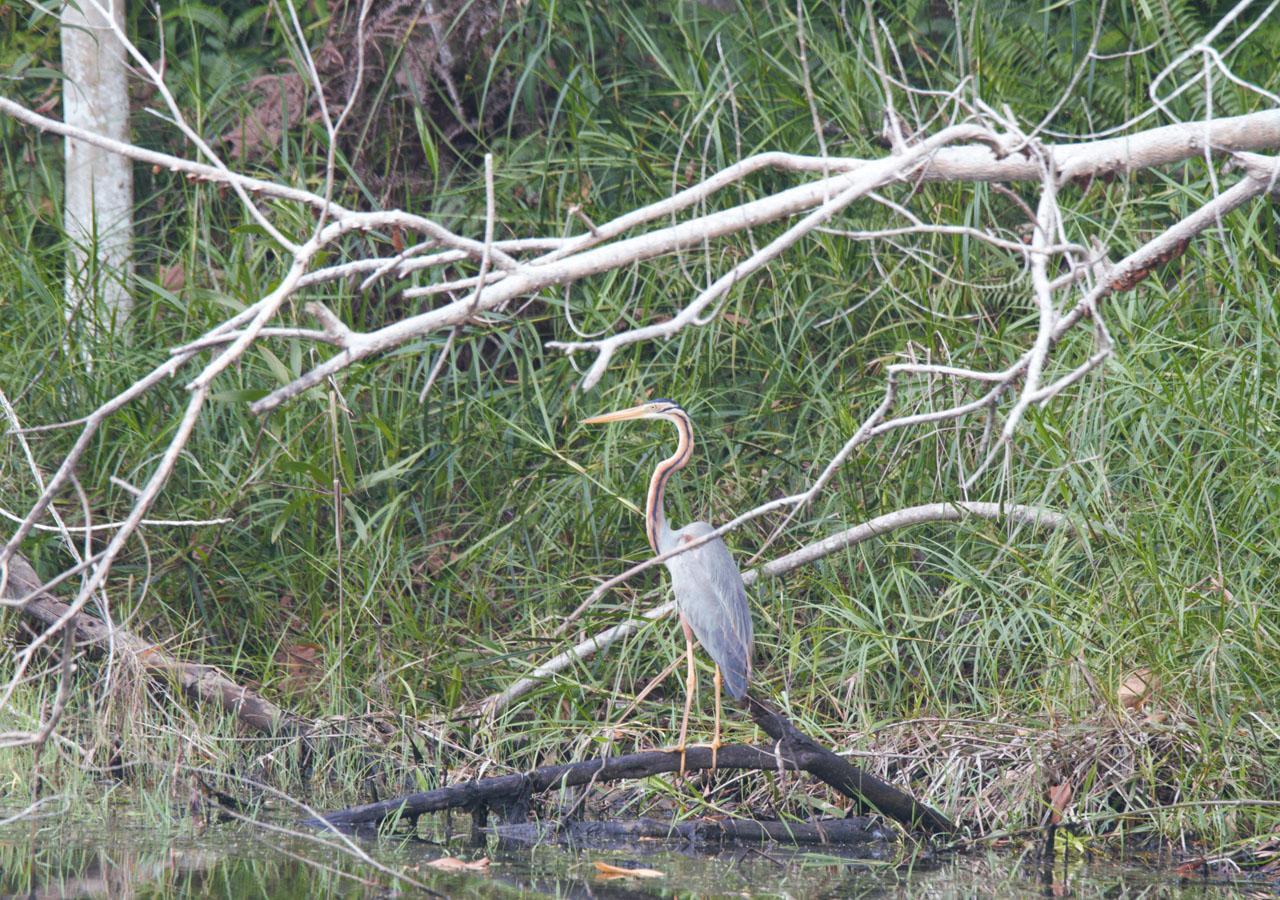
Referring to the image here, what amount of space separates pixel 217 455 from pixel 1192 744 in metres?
3.74

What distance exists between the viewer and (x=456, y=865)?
3740mm

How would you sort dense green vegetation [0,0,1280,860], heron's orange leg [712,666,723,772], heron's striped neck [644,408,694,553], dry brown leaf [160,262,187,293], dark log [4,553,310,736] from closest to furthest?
heron's orange leg [712,666,723,772] → dense green vegetation [0,0,1280,860] → heron's striped neck [644,408,694,553] → dark log [4,553,310,736] → dry brown leaf [160,262,187,293]

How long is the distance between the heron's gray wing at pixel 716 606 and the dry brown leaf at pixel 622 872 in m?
0.83

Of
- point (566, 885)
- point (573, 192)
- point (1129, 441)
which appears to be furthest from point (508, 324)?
point (566, 885)

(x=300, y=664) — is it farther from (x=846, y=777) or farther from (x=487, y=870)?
(x=846, y=777)

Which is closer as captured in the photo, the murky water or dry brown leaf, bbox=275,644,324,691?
the murky water

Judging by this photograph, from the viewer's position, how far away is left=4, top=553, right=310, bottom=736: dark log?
494 cm

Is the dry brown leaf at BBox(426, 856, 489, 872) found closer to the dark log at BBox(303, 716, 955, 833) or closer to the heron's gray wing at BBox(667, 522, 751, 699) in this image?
the dark log at BBox(303, 716, 955, 833)

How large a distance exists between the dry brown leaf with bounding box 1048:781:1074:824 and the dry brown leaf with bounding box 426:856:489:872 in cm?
162

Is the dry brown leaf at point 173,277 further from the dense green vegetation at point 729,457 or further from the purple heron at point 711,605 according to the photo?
the purple heron at point 711,605

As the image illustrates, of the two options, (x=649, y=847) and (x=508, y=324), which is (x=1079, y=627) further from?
(x=508, y=324)

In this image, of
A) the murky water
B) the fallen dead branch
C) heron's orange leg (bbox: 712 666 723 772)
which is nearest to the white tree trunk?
the fallen dead branch

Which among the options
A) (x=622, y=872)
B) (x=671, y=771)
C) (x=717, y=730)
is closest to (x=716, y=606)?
(x=717, y=730)

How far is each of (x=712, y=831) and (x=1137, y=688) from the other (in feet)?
4.35
